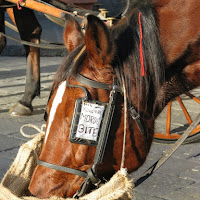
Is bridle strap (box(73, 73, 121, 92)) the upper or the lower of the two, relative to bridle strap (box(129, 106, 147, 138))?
upper

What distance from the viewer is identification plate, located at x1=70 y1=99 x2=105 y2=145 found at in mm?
1980

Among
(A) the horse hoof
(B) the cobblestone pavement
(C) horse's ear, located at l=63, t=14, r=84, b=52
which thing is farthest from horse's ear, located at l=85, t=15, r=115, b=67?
(A) the horse hoof

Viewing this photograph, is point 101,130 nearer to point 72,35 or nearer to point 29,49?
point 72,35

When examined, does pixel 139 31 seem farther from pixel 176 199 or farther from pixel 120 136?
pixel 176 199

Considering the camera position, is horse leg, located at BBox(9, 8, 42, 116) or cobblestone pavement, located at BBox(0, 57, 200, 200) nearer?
cobblestone pavement, located at BBox(0, 57, 200, 200)

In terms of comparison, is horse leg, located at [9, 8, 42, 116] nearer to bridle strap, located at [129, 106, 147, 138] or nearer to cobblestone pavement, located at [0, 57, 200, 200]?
cobblestone pavement, located at [0, 57, 200, 200]

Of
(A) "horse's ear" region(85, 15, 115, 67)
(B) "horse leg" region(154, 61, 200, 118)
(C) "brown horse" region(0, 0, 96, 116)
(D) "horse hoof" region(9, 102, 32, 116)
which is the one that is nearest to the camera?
(A) "horse's ear" region(85, 15, 115, 67)

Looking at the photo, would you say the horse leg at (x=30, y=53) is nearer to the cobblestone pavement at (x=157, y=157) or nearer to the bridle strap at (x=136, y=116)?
the cobblestone pavement at (x=157, y=157)

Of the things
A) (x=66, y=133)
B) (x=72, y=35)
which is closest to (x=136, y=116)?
(x=66, y=133)

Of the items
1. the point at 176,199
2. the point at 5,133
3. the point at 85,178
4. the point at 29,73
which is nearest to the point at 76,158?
the point at 85,178

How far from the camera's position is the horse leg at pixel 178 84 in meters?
2.17

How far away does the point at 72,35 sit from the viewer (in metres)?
2.28

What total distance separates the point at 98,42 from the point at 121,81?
0.64 feet

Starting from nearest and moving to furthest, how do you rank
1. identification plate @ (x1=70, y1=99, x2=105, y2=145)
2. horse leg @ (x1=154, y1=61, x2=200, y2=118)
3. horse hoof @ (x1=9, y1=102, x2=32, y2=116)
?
identification plate @ (x1=70, y1=99, x2=105, y2=145) → horse leg @ (x1=154, y1=61, x2=200, y2=118) → horse hoof @ (x1=9, y1=102, x2=32, y2=116)
